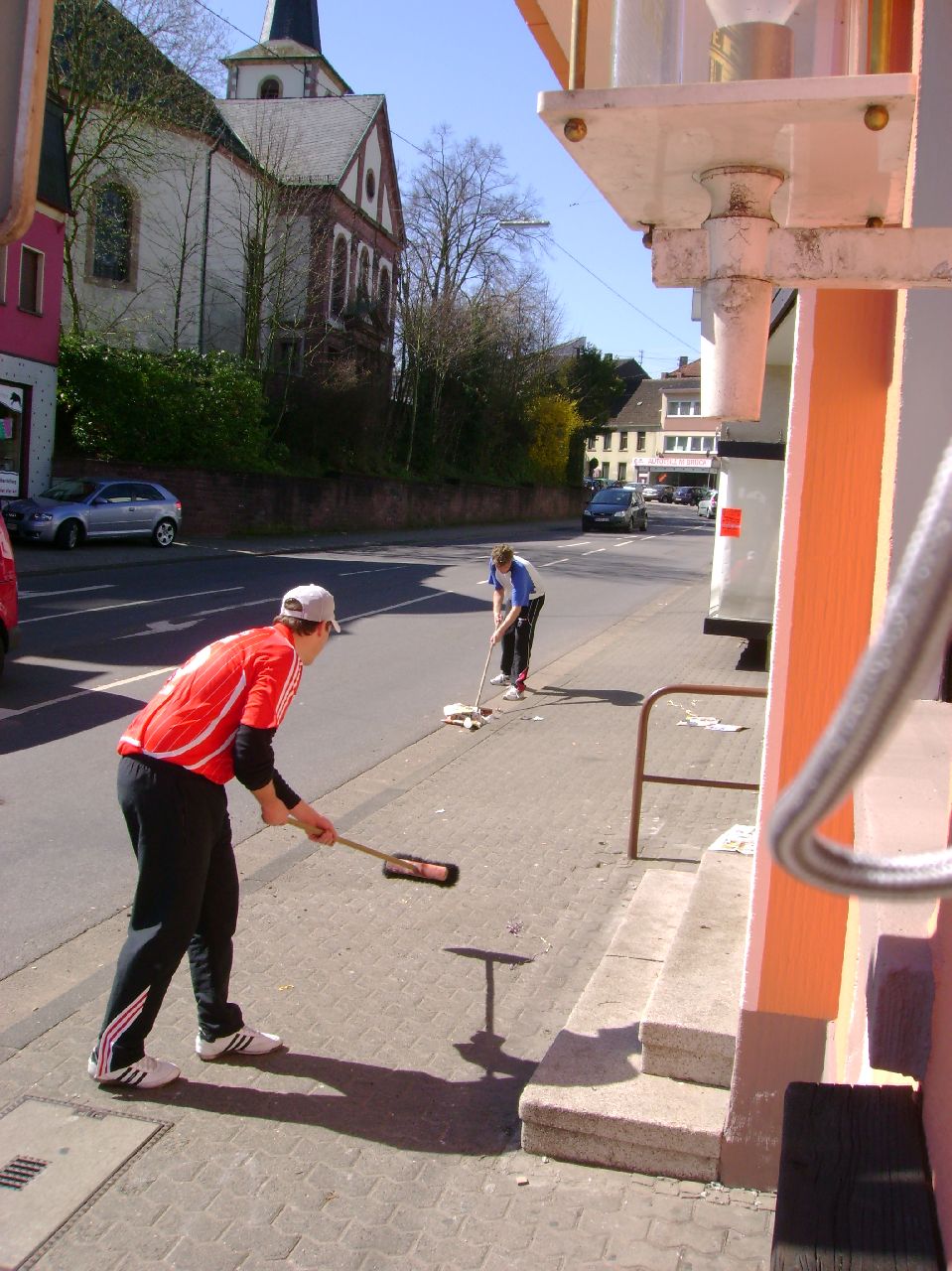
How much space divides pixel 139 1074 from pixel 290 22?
63.5 meters

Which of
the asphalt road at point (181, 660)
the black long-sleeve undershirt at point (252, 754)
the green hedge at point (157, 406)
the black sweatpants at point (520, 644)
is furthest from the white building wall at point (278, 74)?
the black long-sleeve undershirt at point (252, 754)

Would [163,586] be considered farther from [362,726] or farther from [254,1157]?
[254,1157]

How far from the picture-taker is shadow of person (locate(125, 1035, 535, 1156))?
3912 millimetres

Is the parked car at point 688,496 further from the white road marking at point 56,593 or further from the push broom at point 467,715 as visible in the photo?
the push broom at point 467,715

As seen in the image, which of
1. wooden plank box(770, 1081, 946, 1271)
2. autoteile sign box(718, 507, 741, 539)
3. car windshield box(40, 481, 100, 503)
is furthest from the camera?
car windshield box(40, 481, 100, 503)

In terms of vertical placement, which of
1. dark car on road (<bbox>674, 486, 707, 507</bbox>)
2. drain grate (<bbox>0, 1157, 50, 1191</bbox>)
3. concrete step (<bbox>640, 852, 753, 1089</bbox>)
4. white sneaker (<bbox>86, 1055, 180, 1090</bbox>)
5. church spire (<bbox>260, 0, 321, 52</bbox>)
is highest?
church spire (<bbox>260, 0, 321, 52</bbox>)

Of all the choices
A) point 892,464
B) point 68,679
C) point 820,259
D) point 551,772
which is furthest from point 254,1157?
point 68,679

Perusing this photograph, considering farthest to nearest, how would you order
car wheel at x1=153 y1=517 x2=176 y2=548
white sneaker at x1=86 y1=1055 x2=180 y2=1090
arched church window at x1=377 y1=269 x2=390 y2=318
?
arched church window at x1=377 y1=269 x2=390 y2=318 → car wheel at x1=153 y1=517 x2=176 y2=548 → white sneaker at x1=86 y1=1055 x2=180 y2=1090

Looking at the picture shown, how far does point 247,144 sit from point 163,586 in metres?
27.0

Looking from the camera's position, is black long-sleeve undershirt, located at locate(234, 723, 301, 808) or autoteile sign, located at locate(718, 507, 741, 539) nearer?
black long-sleeve undershirt, located at locate(234, 723, 301, 808)

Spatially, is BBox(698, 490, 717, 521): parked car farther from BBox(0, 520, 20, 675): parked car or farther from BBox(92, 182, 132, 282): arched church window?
BBox(0, 520, 20, 675): parked car

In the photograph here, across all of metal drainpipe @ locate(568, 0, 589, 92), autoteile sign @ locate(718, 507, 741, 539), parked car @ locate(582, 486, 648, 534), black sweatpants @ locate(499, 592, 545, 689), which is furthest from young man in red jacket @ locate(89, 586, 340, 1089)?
parked car @ locate(582, 486, 648, 534)

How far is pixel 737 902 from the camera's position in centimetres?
525

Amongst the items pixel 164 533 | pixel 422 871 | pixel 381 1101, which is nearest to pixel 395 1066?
pixel 381 1101
